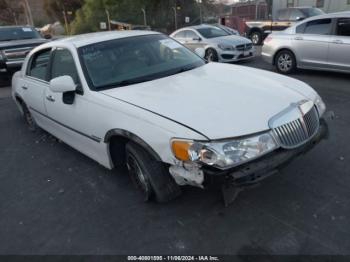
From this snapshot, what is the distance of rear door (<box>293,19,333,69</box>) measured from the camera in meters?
7.41

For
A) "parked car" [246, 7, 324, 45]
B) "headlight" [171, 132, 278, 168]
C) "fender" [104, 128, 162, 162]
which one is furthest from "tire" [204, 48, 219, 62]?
"headlight" [171, 132, 278, 168]

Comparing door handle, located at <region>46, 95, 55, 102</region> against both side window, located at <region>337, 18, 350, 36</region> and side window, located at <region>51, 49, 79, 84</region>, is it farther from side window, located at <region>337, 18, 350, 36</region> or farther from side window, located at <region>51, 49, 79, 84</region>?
side window, located at <region>337, 18, 350, 36</region>

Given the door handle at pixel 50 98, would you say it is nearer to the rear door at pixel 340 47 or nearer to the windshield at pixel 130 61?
the windshield at pixel 130 61

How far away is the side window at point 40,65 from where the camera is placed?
442cm

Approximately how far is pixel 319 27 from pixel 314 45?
0.46 m

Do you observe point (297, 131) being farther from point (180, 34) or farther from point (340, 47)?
point (180, 34)

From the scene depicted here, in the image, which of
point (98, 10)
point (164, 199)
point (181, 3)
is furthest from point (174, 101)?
point (98, 10)

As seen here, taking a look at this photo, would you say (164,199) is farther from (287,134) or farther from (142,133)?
(287,134)

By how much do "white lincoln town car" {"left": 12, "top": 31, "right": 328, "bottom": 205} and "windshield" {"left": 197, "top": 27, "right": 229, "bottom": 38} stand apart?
7494 millimetres

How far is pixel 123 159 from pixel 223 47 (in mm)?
8028

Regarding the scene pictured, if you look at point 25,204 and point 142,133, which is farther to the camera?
point 25,204

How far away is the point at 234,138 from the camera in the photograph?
248 cm

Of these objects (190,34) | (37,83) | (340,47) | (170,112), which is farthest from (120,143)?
(190,34)

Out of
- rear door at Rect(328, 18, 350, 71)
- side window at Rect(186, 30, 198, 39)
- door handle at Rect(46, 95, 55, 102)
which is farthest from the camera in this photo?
side window at Rect(186, 30, 198, 39)
